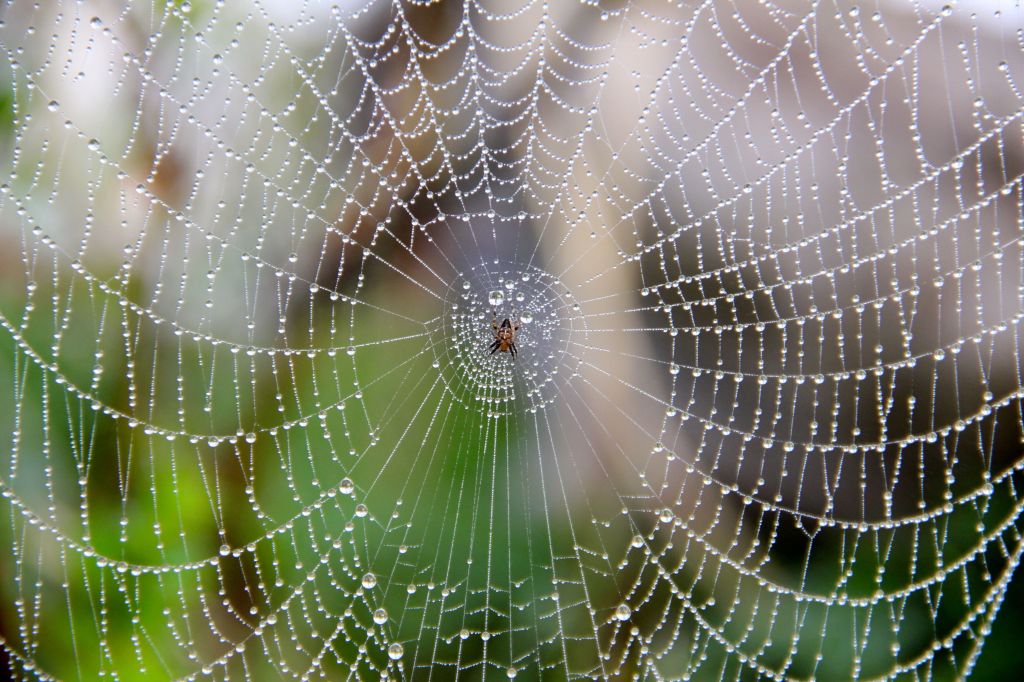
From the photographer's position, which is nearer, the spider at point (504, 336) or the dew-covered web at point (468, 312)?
the dew-covered web at point (468, 312)

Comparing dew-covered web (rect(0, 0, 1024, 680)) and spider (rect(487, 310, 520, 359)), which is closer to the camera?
dew-covered web (rect(0, 0, 1024, 680))

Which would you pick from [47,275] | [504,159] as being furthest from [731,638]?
[47,275]

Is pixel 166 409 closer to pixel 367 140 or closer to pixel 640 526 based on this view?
pixel 367 140

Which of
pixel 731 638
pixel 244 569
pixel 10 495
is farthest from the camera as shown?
pixel 731 638
